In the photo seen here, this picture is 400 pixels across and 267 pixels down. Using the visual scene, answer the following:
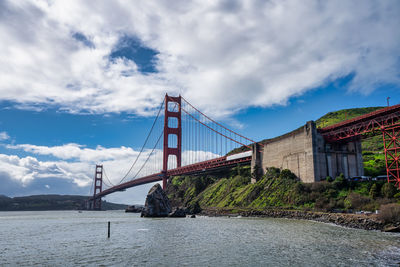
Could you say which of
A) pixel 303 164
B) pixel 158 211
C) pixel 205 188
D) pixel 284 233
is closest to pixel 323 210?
pixel 303 164

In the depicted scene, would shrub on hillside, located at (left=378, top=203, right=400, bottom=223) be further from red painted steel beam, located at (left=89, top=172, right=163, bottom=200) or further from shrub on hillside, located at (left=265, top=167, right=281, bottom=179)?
red painted steel beam, located at (left=89, top=172, right=163, bottom=200)

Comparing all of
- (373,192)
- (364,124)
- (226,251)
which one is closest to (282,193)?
(373,192)

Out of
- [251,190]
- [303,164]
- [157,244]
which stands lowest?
[157,244]

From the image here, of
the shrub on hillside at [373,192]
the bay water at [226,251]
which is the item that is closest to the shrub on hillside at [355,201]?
the shrub on hillside at [373,192]

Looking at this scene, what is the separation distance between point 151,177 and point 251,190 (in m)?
59.4

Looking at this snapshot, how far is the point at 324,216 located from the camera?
45.0 m

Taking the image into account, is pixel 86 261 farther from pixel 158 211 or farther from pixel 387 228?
pixel 158 211

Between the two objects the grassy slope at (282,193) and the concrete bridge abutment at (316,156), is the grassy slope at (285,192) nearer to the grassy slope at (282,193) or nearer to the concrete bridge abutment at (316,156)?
the grassy slope at (282,193)

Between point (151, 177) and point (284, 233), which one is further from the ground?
point (151, 177)

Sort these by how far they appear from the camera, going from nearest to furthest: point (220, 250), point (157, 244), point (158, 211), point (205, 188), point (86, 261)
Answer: point (86, 261) < point (220, 250) < point (157, 244) < point (158, 211) < point (205, 188)

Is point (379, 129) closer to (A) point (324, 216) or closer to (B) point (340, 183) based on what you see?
(B) point (340, 183)

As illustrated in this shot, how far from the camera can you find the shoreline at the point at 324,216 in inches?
1372

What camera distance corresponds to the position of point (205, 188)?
323ft

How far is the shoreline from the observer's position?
3484 cm
